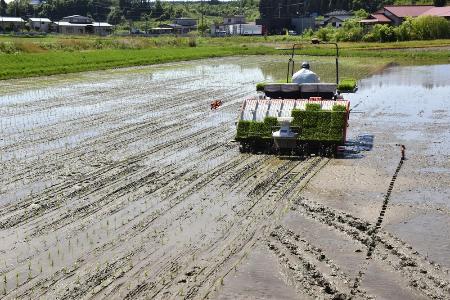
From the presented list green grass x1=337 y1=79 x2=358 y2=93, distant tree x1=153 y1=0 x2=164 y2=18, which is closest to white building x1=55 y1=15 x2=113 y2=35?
distant tree x1=153 y1=0 x2=164 y2=18

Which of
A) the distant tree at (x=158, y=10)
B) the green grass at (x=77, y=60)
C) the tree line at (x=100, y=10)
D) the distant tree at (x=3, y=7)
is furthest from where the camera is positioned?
the distant tree at (x=158, y=10)

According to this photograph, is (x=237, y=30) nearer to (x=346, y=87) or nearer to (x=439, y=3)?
(x=439, y=3)

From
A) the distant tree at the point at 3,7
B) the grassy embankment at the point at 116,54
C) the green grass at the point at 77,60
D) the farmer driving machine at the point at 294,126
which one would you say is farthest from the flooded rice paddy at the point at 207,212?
the distant tree at the point at 3,7

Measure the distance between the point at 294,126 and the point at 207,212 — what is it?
4516 millimetres

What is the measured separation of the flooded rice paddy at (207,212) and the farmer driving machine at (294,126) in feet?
1.74

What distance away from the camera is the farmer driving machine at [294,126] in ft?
42.1

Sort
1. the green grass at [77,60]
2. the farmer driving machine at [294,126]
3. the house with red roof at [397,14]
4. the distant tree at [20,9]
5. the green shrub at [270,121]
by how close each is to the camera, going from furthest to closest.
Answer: the distant tree at [20,9]
the house with red roof at [397,14]
the green grass at [77,60]
the green shrub at [270,121]
the farmer driving machine at [294,126]

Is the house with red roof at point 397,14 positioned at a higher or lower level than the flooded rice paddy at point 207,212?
higher

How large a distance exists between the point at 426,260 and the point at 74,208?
5.22 m

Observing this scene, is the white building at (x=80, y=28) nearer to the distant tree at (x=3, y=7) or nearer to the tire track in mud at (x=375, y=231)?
the distant tree at (x=3, y=7)

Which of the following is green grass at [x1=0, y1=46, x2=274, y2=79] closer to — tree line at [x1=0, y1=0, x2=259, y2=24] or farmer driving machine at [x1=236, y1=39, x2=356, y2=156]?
farmer driving machine at [x1=236, y1=39, x2=356, y2=156]

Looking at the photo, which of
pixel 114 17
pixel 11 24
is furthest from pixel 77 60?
pixel 114 17

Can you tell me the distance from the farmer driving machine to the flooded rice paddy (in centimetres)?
53

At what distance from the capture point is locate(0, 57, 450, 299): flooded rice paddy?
6828mm
